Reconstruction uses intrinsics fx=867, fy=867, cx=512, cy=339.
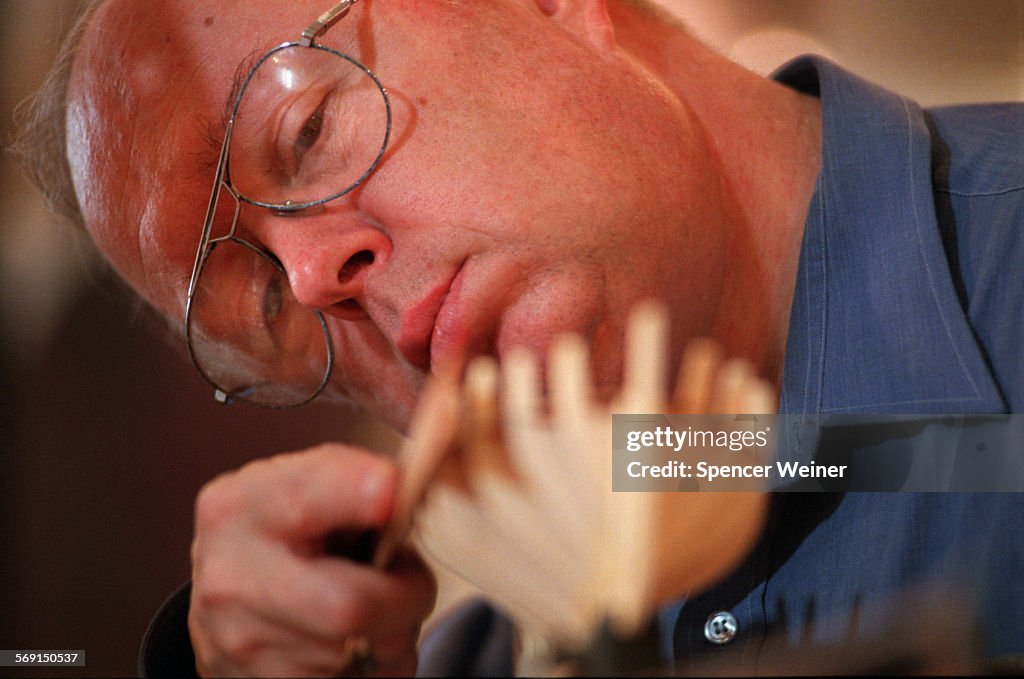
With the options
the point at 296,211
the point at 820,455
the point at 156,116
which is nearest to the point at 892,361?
the point at 820,455

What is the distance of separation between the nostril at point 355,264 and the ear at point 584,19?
0.80 feet

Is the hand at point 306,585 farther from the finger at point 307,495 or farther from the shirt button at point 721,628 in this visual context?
the shirt button at point 721,628

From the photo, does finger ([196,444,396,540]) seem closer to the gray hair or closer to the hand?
the hand

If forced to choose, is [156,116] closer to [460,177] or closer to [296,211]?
[296,211]

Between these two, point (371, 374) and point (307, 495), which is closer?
point (307, 495)

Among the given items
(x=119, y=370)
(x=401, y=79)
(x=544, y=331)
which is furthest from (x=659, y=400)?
(x=119, y=370)

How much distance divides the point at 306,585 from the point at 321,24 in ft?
1.32

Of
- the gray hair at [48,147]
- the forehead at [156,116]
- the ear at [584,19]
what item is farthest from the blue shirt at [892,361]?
the gray hair at [48,147]

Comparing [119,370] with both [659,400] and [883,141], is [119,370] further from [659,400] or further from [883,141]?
[883,141]

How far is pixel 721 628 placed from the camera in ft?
2.07

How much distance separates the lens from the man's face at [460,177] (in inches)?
24.5

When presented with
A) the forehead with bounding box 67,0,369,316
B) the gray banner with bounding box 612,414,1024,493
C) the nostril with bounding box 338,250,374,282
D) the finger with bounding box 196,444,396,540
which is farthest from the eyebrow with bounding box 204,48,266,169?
the gray banner with bounding box 612,414,1024,493

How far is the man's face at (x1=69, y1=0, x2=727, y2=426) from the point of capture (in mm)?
621

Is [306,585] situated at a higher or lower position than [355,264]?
lower
